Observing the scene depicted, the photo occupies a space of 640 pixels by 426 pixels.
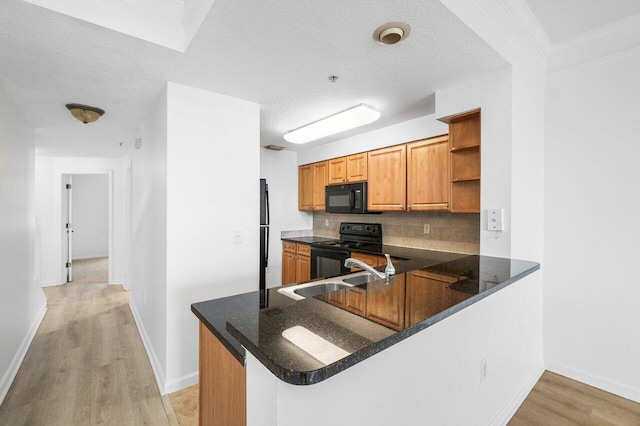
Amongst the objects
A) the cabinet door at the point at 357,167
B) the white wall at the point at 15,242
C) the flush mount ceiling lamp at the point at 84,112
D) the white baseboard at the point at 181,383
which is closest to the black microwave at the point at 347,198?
the cabinet door at the point at 357,167

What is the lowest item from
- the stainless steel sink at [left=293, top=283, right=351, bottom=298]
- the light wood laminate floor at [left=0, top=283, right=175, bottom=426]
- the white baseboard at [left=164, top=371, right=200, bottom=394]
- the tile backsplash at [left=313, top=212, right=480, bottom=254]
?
the light wood laminate floor at [left=0, top=283, right=175, bottom=426]

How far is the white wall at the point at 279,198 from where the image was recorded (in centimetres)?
470

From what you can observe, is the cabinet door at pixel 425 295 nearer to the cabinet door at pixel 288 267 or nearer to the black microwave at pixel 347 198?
the black microwave at pixel 347 198

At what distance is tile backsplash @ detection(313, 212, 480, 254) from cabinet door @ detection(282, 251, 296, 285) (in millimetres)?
1041

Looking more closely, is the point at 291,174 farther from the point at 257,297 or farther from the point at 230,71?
the point at 257,297

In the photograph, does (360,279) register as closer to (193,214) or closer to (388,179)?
(193,214)

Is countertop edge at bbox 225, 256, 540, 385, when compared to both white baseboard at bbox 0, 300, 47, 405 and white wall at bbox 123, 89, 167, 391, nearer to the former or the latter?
white wall at bbox 123, 89, 167, 391

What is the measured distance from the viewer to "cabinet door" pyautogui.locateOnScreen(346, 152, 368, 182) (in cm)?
377

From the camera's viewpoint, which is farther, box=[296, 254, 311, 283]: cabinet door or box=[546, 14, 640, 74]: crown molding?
box=[296, 254, 311, 283]: cabinet door

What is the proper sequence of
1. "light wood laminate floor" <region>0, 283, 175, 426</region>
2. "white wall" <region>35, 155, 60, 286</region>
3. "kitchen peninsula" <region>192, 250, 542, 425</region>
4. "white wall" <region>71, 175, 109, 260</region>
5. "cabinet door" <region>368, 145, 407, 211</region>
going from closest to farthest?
"kitchen peninsula" <region>192, 250, 542, 425</region> → "light wood laminate floor" <region>0, 283, 175, 426</region> → "cabinet door" <region>368, 145, 407, 211</region> → "white wall" <region>35, 155, 60, 286</region> → "white wall" <region>71, 175, 109, 260</region>

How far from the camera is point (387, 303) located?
3.84ft

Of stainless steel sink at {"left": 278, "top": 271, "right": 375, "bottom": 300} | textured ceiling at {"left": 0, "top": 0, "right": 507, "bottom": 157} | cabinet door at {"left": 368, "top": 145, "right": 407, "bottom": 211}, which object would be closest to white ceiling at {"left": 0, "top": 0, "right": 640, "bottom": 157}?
textured ceiling at {"left": 0, "top": 0, "right": 507, "bottom": 157}

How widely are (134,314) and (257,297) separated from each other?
10.5 ft

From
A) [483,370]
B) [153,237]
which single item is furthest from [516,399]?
[153,237]
